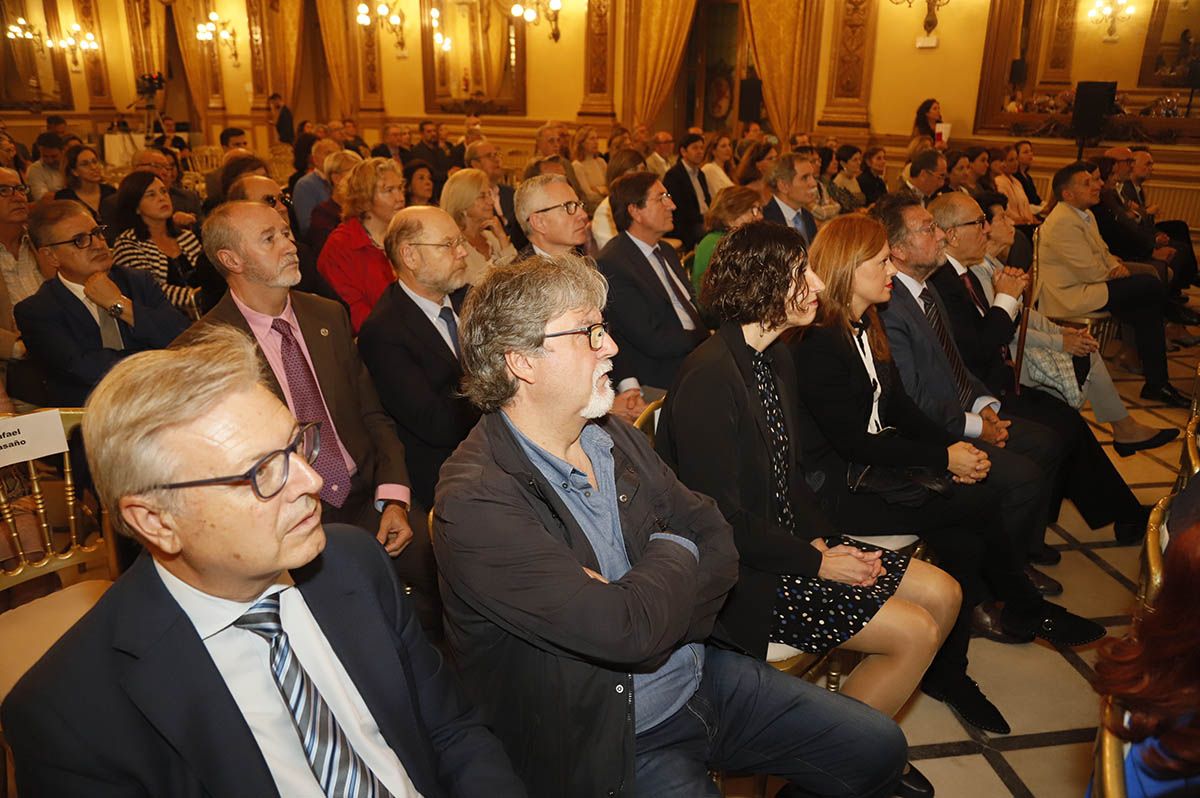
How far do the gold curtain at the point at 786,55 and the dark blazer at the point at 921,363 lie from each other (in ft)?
26.1

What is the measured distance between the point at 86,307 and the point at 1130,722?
3.32m

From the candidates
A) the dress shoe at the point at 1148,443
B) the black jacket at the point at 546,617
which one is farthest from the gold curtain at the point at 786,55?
the black jacket at the point at 546,617

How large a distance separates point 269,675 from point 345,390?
4.75 ft

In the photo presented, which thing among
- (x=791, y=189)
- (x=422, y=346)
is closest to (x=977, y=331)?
(x=791, y=189)

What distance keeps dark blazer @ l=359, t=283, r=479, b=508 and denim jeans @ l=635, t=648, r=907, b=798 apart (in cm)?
128

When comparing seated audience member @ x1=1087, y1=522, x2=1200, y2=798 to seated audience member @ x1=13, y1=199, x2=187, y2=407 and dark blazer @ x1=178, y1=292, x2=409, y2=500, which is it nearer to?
dark blazer @ x1=178, y1=292, x2=409, y2=500

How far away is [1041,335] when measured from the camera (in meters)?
3.61

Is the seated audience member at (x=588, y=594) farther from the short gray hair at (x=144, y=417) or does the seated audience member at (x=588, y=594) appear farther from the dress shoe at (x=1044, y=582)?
the dress shoe at (x=1044, y=582)

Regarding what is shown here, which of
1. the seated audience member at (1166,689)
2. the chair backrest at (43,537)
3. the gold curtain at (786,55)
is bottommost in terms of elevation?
the chair backrest at (43,537)

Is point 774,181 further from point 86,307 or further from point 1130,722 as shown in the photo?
point 1130,722

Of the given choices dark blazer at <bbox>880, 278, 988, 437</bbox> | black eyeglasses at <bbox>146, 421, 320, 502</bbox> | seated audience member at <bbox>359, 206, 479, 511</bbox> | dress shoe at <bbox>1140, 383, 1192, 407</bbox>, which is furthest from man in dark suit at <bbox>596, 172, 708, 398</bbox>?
dress shoe at <bbox>1140, 383, 1192, 407</bbox>

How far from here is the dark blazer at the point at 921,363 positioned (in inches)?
A: 114

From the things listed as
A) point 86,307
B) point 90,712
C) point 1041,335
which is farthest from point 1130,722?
point 86,307

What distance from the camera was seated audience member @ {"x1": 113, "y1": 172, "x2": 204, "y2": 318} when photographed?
13.5ft
